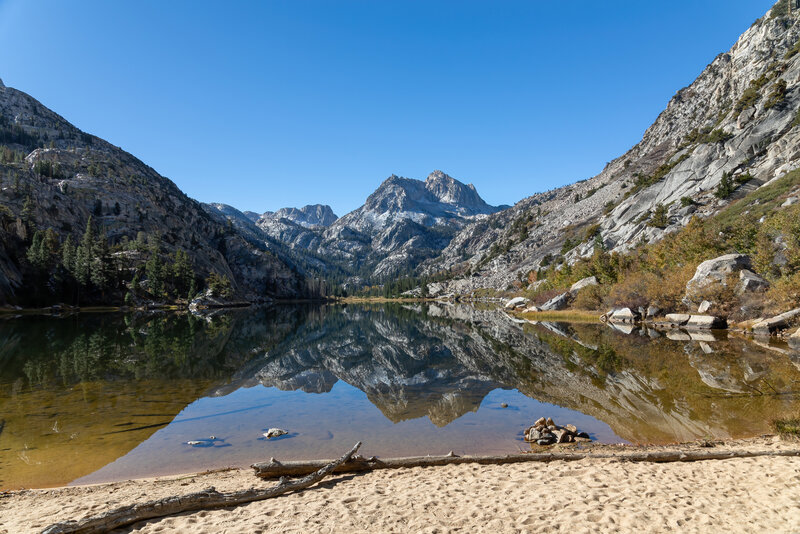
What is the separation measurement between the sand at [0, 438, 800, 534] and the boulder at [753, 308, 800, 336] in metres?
38.6

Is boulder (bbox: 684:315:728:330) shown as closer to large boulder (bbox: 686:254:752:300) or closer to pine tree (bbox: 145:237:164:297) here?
large boulder (bbox: 686:254:752:300)

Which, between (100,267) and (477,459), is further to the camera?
(100,267)

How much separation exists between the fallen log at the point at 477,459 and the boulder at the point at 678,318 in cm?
4801

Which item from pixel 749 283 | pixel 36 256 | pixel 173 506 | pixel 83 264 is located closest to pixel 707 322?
pixel 749 283

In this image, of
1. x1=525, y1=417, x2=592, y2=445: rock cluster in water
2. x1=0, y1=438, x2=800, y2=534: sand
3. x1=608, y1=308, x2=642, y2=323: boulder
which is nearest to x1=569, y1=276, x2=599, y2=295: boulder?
x1=608, y1=308, x2=642, y2=323: boulder

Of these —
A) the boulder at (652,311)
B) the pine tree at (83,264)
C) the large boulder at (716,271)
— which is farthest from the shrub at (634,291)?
the pine tree at (83,264)

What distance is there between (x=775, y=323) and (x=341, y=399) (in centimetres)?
4465

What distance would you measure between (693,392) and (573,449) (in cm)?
1183

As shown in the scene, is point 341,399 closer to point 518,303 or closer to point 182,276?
point 518,303

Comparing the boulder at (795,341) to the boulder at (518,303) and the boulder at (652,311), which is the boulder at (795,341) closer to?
the boulder at (652,311)

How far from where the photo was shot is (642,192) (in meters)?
120

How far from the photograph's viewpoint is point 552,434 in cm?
1450

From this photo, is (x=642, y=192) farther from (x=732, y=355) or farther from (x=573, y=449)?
(x=573, y=449)

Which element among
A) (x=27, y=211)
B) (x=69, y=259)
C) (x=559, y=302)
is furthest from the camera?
(x=27, y=211)
